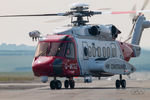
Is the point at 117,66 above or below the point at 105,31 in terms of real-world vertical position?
below

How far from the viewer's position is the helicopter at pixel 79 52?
4144 centimetres

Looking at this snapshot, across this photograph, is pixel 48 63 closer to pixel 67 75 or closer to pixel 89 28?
pixel 67 75

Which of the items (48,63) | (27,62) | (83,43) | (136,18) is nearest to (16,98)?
(48,63)

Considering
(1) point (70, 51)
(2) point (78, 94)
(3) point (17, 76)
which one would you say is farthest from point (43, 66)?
(3) point (17, 76)

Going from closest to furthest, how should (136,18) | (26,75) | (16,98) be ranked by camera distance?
(16,98), (136,18), (26,75)

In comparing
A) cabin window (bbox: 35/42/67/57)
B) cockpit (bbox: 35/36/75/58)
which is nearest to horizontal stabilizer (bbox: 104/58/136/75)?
cockpit (bbox: 35/36/75/58)

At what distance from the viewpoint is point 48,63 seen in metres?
40.8

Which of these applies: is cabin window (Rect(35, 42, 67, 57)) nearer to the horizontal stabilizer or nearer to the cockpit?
the cockpit

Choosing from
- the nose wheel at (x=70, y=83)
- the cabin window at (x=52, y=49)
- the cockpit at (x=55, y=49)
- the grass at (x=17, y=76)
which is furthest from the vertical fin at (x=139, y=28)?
the grass at (x=17, y=76)

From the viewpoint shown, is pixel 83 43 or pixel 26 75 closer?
pixel 83 43

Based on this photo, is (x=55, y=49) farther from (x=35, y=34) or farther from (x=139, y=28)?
(x=139, y=28)

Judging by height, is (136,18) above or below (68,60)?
above

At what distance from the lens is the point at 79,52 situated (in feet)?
141

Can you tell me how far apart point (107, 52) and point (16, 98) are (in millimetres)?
15731
